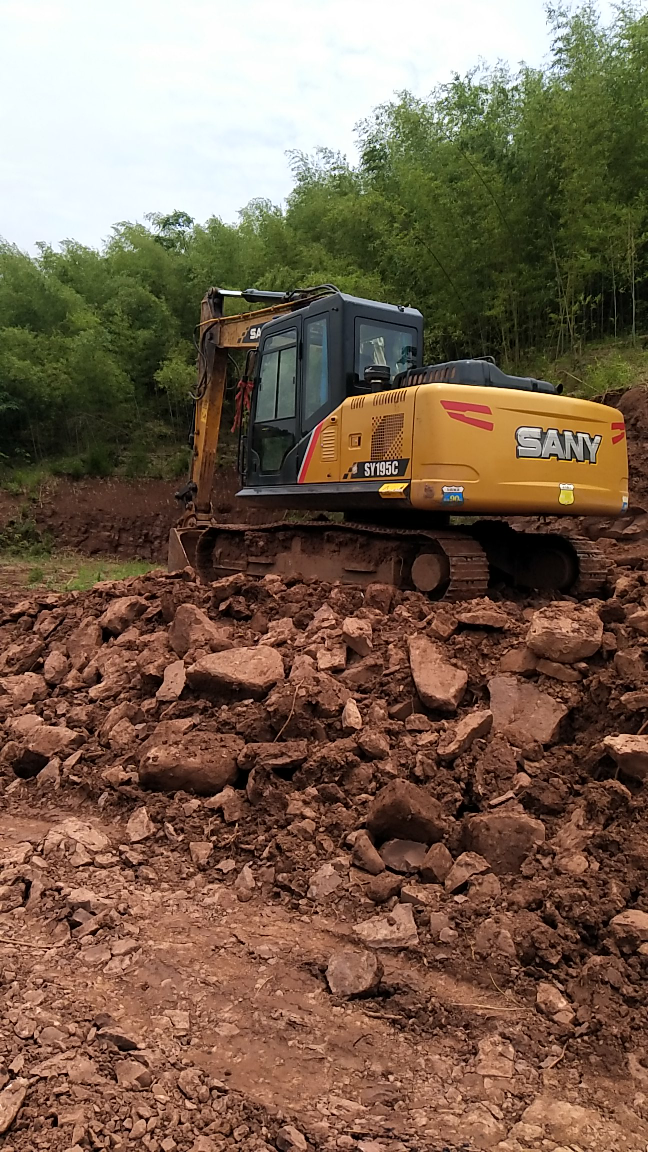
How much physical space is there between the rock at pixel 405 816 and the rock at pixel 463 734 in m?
0.34

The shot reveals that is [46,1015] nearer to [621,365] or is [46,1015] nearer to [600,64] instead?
[621,365]

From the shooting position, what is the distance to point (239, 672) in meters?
4.76

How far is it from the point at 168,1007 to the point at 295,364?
574cm

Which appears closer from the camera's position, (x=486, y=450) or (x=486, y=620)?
(x=486, y=620)

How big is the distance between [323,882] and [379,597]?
103 inches

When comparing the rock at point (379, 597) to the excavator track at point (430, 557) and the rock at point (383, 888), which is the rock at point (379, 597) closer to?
the excavator track at point (430, 557)

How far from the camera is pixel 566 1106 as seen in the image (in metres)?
2.30

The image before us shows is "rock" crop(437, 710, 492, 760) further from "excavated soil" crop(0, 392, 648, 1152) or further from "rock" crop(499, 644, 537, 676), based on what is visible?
"rock" crop(499, 644, 537, 676)

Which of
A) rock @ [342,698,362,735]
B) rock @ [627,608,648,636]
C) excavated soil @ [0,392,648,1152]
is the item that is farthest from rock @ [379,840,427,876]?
rock @ [627,608,648,636]

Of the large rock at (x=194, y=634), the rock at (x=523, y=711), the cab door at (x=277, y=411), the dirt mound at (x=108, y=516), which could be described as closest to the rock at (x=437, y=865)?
the rock at (x=523, y=711)

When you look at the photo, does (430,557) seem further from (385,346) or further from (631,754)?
(631,754)

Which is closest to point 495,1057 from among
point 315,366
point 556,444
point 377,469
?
point 377,469

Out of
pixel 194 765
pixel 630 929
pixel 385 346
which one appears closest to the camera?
pixel 630 929

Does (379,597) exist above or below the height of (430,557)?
below
